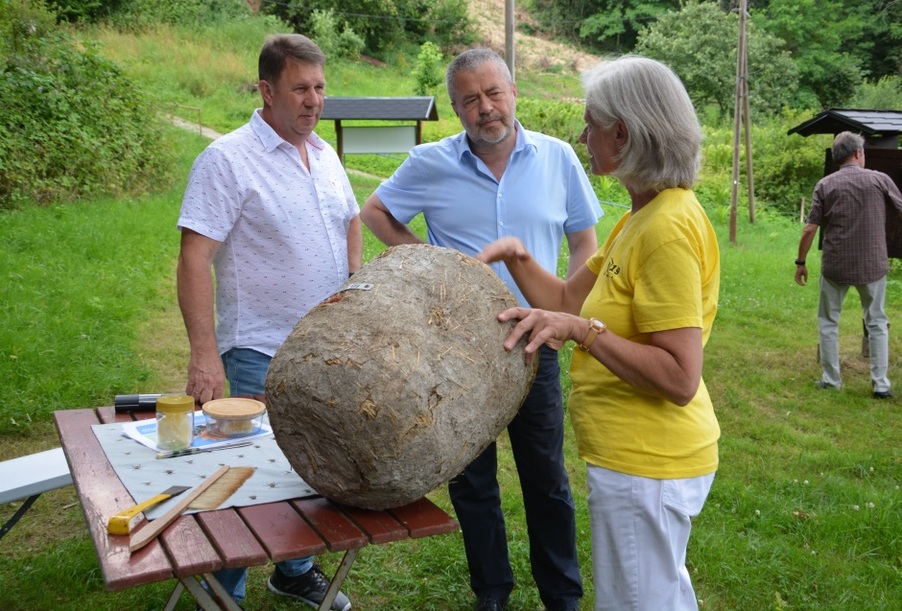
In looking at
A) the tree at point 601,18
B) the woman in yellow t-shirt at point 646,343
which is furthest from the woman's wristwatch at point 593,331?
the tree at point 601,18

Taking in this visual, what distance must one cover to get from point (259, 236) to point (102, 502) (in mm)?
1282

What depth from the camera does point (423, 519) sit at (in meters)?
2.25

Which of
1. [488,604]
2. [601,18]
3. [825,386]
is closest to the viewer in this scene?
[488,604]

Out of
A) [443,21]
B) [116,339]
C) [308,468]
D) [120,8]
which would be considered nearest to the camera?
[308,468]

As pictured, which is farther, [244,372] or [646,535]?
[244,372]

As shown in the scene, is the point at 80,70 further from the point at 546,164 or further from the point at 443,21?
the point at 443,21

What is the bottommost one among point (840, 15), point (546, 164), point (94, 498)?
point (94, 498)

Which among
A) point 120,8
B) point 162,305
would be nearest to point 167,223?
point 162,305

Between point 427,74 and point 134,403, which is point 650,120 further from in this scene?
point 427,74

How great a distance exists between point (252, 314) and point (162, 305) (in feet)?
18.5

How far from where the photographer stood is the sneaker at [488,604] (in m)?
3.42

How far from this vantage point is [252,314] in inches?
130

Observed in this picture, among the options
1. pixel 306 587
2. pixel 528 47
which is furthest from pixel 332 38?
pixel 306 587

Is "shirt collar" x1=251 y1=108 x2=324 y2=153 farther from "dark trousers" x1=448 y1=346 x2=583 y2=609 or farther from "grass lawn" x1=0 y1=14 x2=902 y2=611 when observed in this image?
"grass lawn" x1=0 y1=14 x2=902 y2=611
